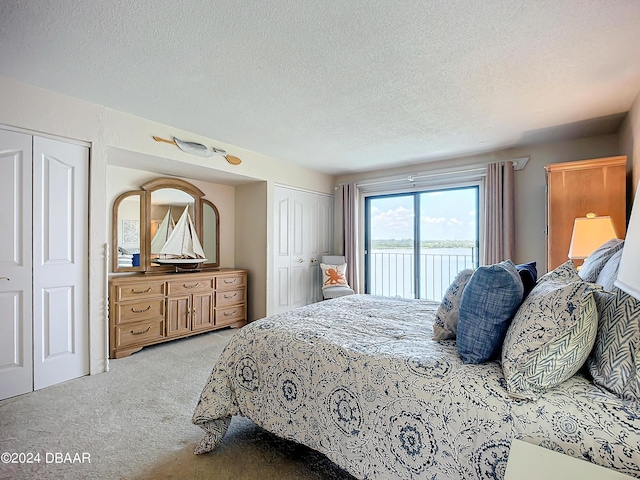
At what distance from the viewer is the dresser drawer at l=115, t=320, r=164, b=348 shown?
10.8 ft

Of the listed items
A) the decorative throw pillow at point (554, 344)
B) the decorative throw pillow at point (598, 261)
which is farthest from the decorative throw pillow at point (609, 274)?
the decorative throw pillow at point (554, 344)

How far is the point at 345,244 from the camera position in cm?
555

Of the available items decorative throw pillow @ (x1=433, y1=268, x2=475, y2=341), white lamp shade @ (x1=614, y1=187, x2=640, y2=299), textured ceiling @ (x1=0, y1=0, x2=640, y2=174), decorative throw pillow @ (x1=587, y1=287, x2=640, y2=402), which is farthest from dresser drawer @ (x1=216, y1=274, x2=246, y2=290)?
white lamp shade @ (x1=614, y1=187, x2=640, y2=299)

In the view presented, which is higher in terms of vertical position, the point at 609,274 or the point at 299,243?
the point at 299,243

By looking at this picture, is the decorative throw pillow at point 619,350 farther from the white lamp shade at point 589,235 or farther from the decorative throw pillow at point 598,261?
the white lamp shade at point 589,235

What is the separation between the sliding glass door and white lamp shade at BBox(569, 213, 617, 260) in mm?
1787

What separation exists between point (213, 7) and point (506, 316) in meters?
2.07

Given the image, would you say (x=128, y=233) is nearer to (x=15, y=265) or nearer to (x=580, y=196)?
(x=15, y=265)

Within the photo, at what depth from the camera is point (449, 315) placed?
5.41ft

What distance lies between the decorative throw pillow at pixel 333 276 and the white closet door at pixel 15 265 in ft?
11.6

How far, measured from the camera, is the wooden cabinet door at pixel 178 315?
3.73 m

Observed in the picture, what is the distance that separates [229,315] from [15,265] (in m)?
2.41

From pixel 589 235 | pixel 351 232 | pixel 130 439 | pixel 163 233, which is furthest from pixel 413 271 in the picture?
pixel 130 439

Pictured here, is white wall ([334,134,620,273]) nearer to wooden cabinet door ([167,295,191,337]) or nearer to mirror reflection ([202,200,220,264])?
mirror reflection ([202,200,220,264])
